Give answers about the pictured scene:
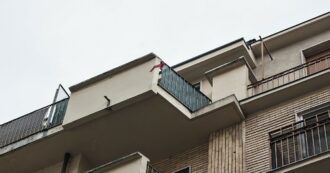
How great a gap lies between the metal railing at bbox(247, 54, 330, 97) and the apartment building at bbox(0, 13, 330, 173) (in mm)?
29

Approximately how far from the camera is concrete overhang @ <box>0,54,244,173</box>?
17891 millimetres

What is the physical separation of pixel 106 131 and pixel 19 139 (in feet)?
9.18

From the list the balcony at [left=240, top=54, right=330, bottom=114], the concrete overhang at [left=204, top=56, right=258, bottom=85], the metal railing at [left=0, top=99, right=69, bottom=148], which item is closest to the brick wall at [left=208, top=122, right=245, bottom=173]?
the balcony at [left=240, top=54, right=330, bottom=114]

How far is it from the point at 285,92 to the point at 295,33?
3472 mm

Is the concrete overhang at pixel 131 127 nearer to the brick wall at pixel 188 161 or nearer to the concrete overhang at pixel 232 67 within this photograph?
the brick wall at pixel 188 161

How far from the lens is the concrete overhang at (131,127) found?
1789cm

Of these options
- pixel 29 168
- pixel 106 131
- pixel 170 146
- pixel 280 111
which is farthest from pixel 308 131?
pixel 29 168

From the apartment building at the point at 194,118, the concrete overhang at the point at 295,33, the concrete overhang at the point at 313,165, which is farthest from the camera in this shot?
the concrete overhang at the point at 295,33

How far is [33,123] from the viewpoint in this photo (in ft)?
67.0

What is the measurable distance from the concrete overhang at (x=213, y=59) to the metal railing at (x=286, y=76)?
1.49 meters

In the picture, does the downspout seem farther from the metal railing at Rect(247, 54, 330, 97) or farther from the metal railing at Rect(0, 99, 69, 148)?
the metal railing at Rect(247, 54, 330, 97)

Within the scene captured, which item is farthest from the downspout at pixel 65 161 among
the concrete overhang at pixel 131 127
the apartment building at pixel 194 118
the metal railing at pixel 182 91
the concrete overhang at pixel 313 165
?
the concrete overhang at pixel 313 165

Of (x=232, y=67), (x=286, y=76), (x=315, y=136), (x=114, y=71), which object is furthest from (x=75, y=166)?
(x=315, y=136)

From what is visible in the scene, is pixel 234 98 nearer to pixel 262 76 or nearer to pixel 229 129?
pixel 229 129
